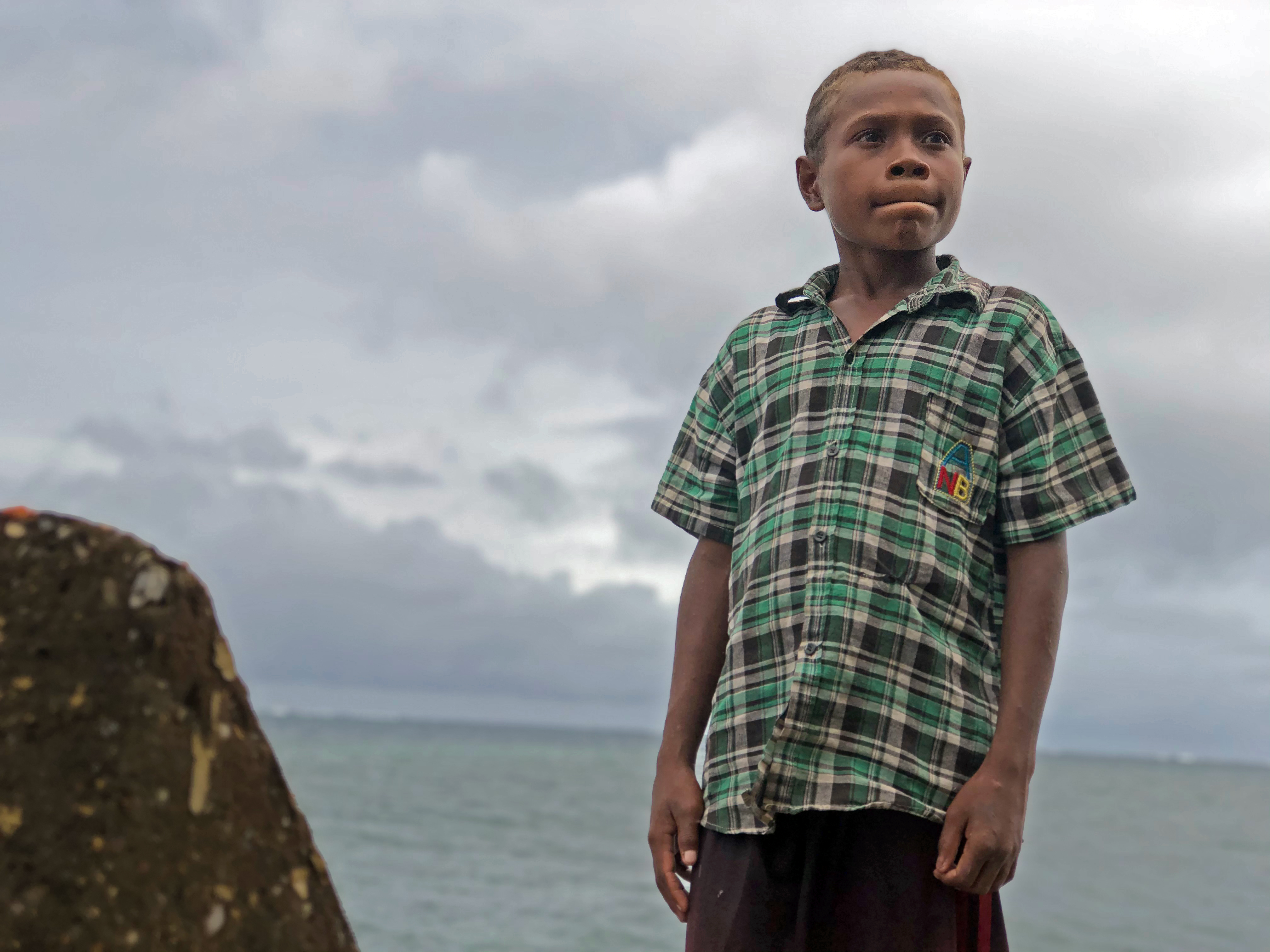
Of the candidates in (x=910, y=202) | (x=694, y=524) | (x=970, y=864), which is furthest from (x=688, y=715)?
(x=910, y=202)

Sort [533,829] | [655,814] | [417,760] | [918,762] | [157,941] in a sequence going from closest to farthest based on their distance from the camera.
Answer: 1. [157,941]
2. [918,762]
3. [655,814]
4. [533,829]
5. [417,760]

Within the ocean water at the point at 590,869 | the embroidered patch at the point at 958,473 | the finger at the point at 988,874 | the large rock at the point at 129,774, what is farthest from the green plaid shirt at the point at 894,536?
the ocean water at the point at 590,869

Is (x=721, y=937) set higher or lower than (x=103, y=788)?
lower

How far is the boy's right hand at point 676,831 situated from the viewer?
6.69 feet

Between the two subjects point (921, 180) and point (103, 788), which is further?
point (921, 180)

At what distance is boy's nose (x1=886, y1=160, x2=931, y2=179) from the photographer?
2.13m

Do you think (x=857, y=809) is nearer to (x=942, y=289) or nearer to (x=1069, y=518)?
(x=1069, y=518)

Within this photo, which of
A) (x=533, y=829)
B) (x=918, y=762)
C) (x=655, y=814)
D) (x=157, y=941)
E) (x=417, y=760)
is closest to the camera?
(x=157, y=941)

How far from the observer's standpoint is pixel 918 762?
1.86 m

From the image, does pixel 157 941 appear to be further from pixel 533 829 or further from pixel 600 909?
pixel 533 829

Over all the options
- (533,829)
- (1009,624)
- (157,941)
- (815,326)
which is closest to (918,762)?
(1009,624)

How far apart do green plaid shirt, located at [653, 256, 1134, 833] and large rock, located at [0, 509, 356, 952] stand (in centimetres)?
82

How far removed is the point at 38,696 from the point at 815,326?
1425 millimetres

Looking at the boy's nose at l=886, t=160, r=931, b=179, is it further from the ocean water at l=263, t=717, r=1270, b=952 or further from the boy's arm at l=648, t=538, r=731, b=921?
the ocean water at l=263, t=717, r=1270, b=952
